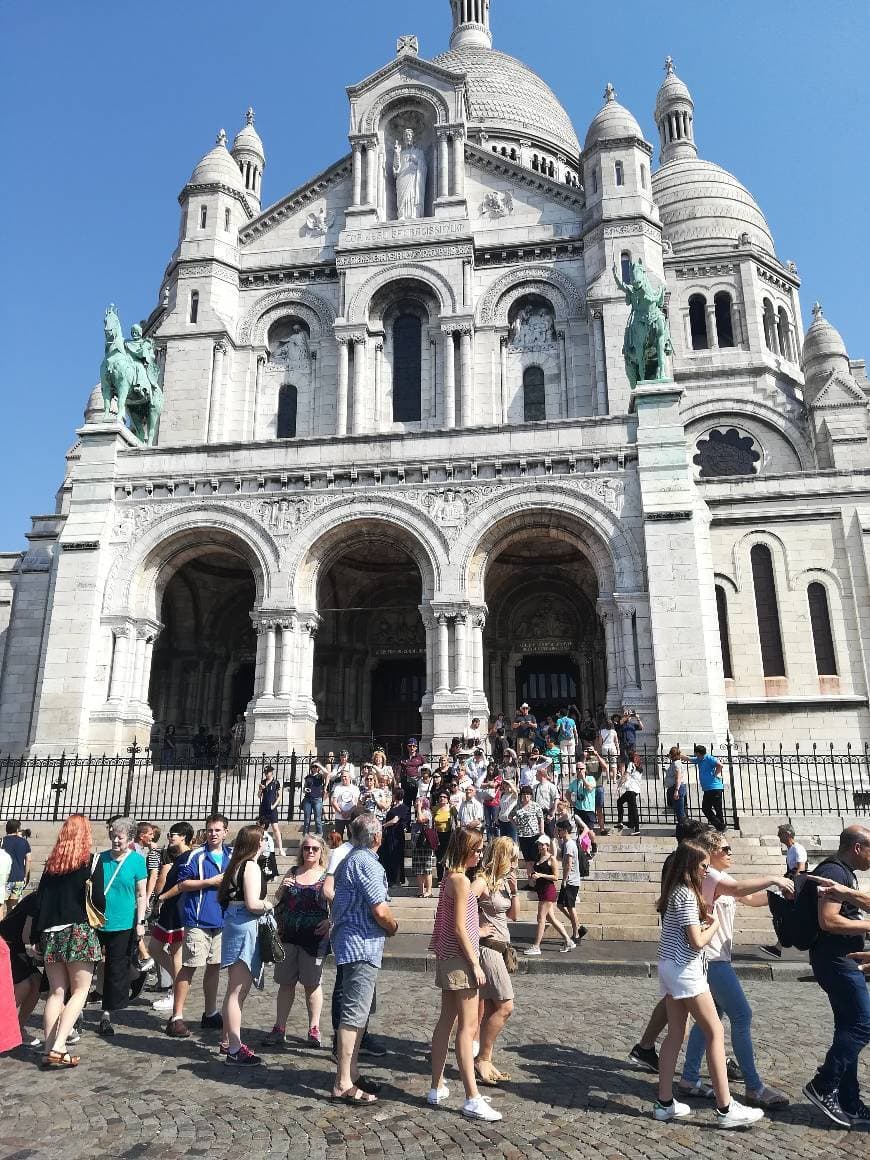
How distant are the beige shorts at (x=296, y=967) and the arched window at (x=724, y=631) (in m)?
19.5

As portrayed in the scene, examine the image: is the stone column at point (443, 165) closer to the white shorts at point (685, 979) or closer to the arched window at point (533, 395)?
the arched window at point (533, 395)

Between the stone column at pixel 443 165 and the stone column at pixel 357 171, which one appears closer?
the stone column at pixel 443 165

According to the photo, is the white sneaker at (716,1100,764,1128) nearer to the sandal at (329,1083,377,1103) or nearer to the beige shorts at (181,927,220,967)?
the sandal at (329,1083,377,1103)

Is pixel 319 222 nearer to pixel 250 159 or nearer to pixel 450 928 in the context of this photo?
pixel 250 159

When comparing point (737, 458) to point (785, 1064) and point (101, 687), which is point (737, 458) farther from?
point (785, 1064)

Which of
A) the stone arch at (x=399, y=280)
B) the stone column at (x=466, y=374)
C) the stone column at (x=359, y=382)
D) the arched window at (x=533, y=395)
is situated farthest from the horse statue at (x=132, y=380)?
the arched window at (x=533, y=395)

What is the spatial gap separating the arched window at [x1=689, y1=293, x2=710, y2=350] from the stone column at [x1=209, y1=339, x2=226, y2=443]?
20596mm

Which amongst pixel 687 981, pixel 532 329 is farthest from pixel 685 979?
pixel 532 329

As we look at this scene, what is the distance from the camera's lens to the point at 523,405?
97.5ft

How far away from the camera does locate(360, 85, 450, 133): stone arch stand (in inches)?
1272

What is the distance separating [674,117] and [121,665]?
47.1 metres

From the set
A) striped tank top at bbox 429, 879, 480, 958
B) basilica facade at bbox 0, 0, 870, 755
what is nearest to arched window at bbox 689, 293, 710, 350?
basilica facade at bbox 0, 0, 870, 755

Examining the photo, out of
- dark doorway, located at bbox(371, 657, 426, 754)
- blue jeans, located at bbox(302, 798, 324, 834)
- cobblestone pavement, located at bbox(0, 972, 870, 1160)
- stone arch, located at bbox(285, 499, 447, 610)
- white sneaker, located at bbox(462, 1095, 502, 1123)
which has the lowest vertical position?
cobblestone pavement, located at bbox(0, 972, 870, 1160)

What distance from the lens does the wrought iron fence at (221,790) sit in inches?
679
